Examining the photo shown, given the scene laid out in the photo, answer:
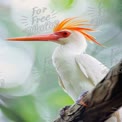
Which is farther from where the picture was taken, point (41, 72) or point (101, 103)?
point (41, 72)

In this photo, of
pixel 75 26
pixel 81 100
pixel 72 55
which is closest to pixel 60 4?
pixel 75 26

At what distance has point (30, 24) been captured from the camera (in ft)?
4.62

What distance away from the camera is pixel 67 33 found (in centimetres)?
139

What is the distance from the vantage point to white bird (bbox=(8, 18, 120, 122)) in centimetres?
138

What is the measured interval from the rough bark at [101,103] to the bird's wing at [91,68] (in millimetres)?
75

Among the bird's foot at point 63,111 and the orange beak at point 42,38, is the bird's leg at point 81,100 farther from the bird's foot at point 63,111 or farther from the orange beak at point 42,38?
the orange beak at point 42,38

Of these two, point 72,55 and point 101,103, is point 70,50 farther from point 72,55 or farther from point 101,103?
point 101,103

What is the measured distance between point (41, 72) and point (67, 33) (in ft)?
0.72

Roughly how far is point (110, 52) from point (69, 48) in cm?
20

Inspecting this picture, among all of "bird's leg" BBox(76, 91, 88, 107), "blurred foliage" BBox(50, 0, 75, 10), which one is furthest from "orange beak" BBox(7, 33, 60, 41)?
"bird's leg" BBox(76, 91, 88, 107)

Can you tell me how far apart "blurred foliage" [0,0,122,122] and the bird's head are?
0.08 feet

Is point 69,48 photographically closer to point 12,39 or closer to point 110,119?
point 12,39

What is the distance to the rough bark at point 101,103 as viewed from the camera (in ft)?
4.05

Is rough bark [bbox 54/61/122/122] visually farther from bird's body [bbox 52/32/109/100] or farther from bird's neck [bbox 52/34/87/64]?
bird's neck [bbox 52/34/87/64]
